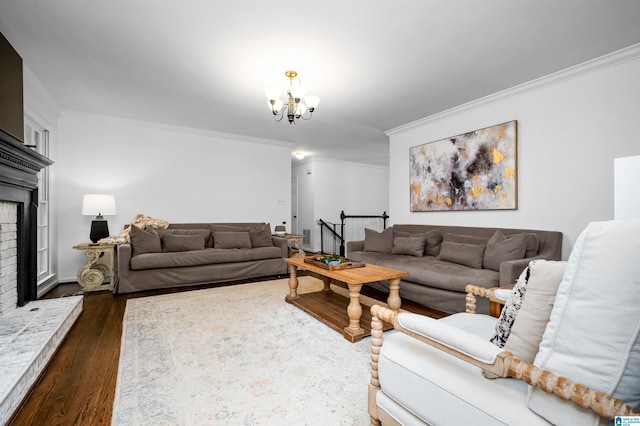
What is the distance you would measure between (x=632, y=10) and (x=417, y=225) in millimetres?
3139

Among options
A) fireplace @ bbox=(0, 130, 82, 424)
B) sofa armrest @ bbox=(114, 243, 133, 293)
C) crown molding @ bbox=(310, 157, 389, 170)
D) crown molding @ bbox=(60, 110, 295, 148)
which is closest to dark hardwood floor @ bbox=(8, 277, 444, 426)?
fireplace @ bbox=(0, 130, 82, 424)

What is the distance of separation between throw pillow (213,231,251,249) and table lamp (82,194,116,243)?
1.49 meters

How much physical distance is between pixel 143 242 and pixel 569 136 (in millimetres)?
5408

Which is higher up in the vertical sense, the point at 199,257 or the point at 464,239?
the point at 464,239

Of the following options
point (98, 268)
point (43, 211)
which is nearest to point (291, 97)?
point (98, 268)

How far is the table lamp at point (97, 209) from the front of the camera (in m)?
4.09

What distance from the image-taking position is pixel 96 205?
162 inches

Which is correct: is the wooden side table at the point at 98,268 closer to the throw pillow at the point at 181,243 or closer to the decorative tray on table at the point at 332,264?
the throw pillow at the point at 181,243

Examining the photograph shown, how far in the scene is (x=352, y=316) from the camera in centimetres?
245

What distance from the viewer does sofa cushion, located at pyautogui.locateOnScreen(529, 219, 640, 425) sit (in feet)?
2.44

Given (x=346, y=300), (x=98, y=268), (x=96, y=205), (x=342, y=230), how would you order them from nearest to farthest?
(x=346, y=300) → (x=98, y=268) → (x=96, y=205) → (x=342, y=230)

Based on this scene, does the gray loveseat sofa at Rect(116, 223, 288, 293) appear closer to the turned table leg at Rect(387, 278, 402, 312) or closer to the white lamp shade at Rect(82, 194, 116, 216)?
the white lamp shade at Rect(82, 194, 116, 216)

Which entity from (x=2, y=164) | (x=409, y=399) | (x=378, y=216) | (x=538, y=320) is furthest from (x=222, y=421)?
(x=378, y=216)

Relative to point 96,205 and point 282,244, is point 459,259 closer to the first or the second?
point 282,244
